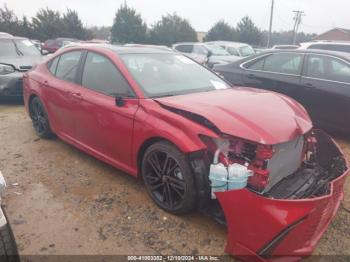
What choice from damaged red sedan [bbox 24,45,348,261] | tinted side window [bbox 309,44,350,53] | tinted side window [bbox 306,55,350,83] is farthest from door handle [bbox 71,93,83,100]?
tinted side window [bbox 309,44,350,53]

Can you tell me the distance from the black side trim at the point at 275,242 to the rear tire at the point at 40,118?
367 cm

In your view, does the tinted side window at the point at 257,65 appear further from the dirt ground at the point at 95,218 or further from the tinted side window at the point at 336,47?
the tinted side window at the point at 336,47

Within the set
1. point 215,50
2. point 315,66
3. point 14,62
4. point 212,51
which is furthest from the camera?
point 215,50

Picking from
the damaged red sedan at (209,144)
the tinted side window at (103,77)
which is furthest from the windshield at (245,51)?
the tinted side window at (103,77)

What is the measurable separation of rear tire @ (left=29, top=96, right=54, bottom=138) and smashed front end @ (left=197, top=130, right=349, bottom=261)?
305cm

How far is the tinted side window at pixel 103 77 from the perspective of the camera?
3.61 meters

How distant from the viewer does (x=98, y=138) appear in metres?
3.87

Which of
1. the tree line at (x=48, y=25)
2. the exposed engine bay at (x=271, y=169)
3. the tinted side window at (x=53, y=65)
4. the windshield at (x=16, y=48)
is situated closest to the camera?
the exposed engine bay at (x=271, y=169)

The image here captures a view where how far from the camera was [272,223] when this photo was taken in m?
2.37

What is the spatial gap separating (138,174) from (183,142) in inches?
34.2

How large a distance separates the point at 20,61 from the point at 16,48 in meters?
1.00

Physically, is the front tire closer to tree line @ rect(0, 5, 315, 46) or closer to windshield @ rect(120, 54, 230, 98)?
windshield @ rect(120, 54, 230, 98)

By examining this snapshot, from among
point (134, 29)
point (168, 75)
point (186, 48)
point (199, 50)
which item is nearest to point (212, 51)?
point (199, 50)

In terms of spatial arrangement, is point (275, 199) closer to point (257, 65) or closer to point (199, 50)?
point (257, 65)
